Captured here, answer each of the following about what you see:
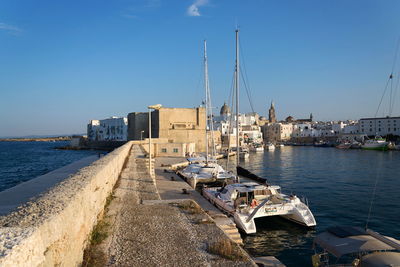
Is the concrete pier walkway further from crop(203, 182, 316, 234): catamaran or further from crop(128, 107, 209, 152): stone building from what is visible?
crop(128, 107, 209, 152): stone building

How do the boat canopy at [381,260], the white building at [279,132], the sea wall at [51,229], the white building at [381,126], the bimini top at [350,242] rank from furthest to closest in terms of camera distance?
the white building at [279,132] < the white building at [381,126] < the bimini top at [350,242] < the boat canopy at [381,260] < the sea wall at [51,229]

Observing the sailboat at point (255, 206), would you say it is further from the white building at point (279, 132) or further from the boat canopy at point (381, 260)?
the white building at point (279, 132)

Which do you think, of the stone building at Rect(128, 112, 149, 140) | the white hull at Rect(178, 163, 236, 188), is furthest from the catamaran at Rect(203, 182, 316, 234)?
the stone building at Rect(128, 112, 149, 140)

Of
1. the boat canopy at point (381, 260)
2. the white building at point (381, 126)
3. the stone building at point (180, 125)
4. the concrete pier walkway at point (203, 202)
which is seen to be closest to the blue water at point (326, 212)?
the concrete pier walkway at point (203, 202)

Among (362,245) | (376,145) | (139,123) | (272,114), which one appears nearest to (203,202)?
(362,245)

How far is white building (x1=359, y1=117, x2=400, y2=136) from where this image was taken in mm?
96300

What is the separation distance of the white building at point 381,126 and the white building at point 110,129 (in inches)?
3164

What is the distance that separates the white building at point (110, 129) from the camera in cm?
9738

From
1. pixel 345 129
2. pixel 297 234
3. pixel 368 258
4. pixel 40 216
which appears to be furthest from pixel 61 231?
pixel 345 129

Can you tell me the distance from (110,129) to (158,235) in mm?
104125

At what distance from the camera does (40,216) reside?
351cm

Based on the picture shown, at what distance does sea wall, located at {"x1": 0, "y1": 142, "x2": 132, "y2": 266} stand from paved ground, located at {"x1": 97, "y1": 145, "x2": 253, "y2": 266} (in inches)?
24.2

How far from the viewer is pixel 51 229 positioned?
3.29 m

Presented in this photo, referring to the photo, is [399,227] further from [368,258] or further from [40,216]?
[40,216]
